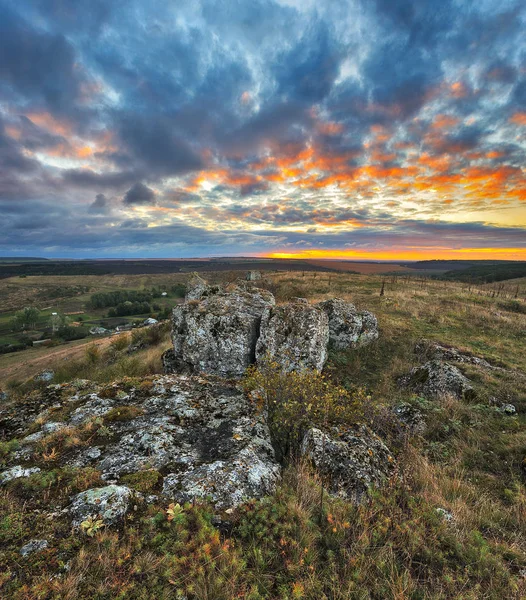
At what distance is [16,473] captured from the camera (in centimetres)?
418

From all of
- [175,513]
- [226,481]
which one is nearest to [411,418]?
[226,481]

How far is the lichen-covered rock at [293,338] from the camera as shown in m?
10.8

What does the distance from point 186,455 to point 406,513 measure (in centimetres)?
372

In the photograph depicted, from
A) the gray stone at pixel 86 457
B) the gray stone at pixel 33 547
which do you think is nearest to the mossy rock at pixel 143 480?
the gray stone at pixel 86 457

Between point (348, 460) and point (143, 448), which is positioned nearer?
point (348, 460)

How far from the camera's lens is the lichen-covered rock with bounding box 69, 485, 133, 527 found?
11.2 feet

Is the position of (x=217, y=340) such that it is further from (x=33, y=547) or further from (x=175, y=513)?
(x=33, y=547)

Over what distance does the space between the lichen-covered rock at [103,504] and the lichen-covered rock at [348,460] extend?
3110mm

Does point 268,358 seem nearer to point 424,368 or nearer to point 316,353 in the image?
point 316,353

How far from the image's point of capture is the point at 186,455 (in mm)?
4875

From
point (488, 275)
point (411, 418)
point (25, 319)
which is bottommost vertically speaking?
point (25, 319)

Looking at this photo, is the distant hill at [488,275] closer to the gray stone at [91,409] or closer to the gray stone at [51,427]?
the gray stone at [91,409]

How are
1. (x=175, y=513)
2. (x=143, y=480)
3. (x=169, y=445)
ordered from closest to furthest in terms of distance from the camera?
(x=175, y=513) → (x=143, y=480) → (x=169, y=445)

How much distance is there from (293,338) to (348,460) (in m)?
6.17
